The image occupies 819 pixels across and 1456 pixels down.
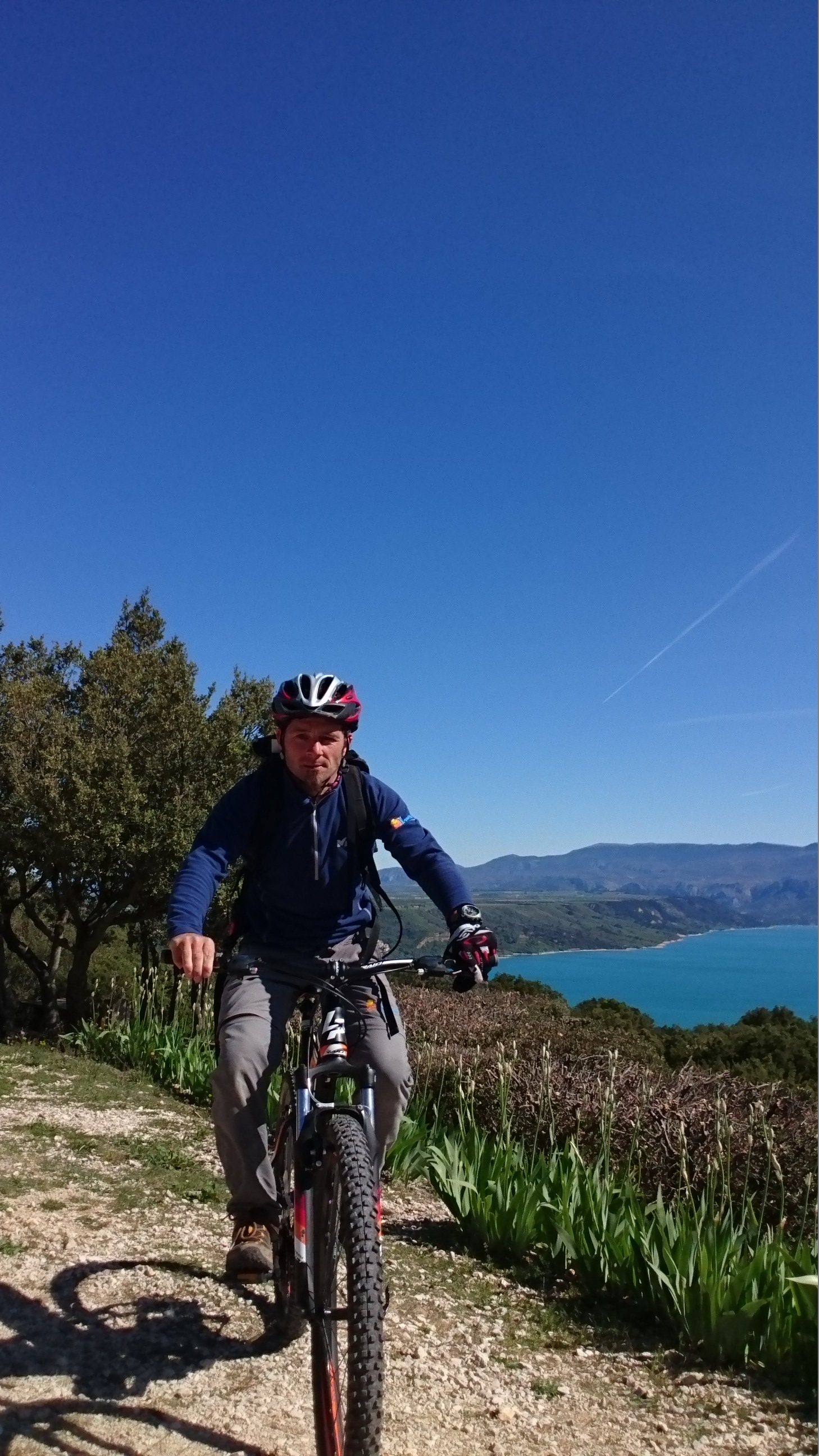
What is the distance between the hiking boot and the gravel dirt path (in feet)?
0.53

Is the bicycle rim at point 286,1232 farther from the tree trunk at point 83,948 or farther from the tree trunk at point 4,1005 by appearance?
the tree trunk at point 4,1005

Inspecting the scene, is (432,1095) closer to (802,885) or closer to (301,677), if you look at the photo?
(301,677)

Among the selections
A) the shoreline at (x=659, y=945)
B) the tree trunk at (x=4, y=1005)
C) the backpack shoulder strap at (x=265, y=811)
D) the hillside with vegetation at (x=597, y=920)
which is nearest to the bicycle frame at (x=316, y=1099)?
the backpack shoulder strap at (x=265, y=811)

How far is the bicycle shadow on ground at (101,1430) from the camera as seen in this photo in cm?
262

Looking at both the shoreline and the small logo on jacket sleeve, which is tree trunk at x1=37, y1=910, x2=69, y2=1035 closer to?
the shoreline

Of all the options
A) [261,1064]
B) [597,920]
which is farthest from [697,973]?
[261,1064]

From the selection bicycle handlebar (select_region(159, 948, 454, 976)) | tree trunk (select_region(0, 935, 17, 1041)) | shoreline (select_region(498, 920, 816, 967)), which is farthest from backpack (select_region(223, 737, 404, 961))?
shoreline (select_region(498, 920, 816, 967))

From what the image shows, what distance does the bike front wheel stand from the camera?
2.25 m

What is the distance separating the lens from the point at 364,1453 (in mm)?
2254

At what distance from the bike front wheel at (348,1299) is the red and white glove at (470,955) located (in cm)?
55

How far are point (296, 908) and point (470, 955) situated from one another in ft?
2.30

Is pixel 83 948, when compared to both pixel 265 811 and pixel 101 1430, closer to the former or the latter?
pixel 265 811

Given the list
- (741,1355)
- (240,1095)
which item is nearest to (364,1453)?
(240,1095)

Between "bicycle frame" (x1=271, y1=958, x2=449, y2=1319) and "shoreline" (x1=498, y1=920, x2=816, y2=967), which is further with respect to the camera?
"shoreline" (x1=498, y1=920, x2=816, y2=967)
